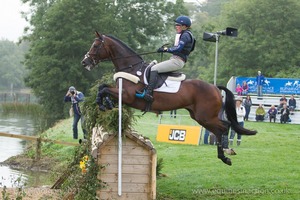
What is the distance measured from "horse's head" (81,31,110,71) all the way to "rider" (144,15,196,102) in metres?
0.97

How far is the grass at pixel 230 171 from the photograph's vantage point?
38.4 ft

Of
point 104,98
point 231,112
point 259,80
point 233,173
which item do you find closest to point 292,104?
point 259,80

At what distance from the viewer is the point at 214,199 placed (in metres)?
11.2

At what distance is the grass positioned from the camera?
38.4 ft

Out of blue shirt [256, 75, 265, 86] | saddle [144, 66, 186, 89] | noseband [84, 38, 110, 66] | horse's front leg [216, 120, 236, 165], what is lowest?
horse's front leg [216, 120, 236, 165]

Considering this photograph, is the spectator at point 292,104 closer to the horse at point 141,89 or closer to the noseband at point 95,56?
the horse at point 141,89

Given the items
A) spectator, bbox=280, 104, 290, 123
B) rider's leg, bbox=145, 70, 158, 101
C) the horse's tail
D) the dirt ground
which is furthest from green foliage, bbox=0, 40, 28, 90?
rider's leg, bbox=145, 70, 158, 101

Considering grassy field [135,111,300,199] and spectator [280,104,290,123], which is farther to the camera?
spectator [280,104,290,123]

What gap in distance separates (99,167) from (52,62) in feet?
125

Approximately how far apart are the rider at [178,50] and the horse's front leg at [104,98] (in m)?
0.67

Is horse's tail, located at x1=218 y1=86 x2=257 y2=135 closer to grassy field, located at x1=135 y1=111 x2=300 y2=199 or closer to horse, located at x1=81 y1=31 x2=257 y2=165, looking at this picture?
horse, located at x1=81 y1=31 x2=257 y2=165

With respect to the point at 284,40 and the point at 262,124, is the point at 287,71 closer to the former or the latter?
the point at 284,40

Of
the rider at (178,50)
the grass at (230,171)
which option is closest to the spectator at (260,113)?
the grass at (230,171)

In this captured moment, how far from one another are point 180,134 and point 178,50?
898 cm
